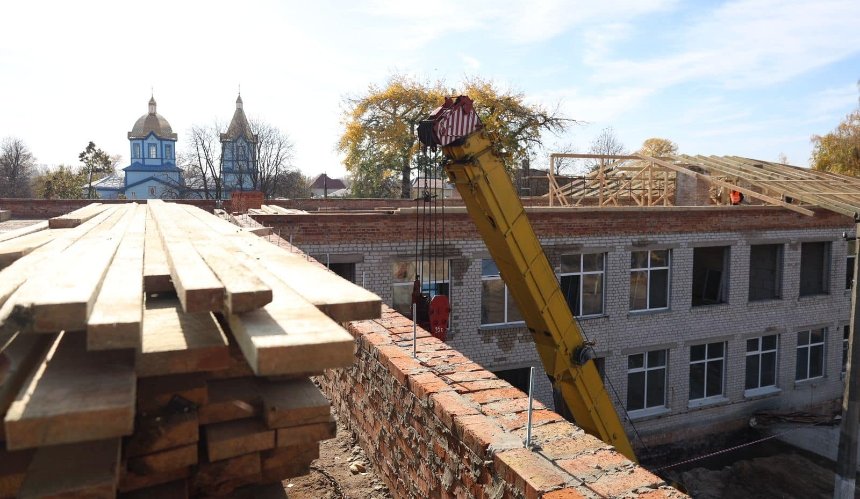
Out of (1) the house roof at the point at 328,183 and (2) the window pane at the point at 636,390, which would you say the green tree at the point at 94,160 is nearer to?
(1) the house roof at the point at 328,183

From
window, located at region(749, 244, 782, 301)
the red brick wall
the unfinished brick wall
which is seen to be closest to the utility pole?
the red brick wall

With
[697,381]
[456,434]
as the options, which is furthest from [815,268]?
[456,434]

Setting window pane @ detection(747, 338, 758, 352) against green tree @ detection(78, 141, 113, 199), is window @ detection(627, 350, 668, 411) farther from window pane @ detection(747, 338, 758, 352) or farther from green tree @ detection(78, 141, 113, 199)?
green tree @ detection(78, 141, 113, 199)

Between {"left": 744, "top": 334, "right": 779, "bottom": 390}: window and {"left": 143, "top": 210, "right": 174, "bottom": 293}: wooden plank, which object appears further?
{"left": 744, "top": 334, "right": 779, "bottom": 390}: window

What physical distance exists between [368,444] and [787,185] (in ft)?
44.4

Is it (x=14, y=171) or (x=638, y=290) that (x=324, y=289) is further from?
(x=14, y=171)

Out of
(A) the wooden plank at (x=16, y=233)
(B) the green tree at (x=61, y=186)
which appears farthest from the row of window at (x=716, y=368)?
(B) the green tree at (x=61, y=186)

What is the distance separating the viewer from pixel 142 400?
73.7 inches

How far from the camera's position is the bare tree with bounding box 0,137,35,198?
46.6 metres

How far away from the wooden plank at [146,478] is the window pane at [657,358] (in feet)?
47.8

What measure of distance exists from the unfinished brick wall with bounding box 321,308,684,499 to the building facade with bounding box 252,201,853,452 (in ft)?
22.6

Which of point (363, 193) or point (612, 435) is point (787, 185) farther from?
point (363, 193)

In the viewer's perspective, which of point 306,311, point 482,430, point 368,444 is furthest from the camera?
point 368,444

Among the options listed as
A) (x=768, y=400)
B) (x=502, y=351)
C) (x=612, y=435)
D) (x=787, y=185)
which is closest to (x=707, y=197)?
(x=787, y=185)
